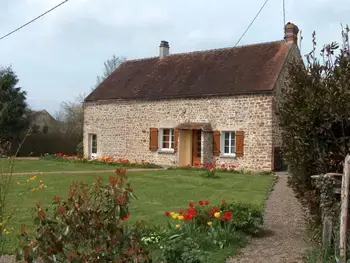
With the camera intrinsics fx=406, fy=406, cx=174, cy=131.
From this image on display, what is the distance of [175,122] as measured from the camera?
20750 mm

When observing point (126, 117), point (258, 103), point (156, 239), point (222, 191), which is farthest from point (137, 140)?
point (156, 239)

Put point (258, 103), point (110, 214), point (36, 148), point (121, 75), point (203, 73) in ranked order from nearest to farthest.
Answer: point (110, 214) → point (258, 103) → point (203, 73) → point (121, 75) → point (36, 148)

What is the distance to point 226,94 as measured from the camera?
18938 mm

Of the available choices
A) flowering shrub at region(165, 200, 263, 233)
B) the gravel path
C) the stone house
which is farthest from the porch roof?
flowering shrub at region(165, 200, 263, 233)

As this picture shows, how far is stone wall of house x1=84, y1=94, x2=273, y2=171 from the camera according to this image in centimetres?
1808

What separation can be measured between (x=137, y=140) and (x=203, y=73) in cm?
510

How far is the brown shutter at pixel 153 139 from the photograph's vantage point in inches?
838

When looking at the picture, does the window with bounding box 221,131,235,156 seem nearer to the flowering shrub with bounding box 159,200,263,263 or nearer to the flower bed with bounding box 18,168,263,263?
the flowering shrub with bounding box 159,200,263,263

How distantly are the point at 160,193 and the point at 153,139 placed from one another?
10622 mm

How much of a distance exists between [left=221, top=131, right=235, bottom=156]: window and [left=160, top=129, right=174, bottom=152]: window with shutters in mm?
2977

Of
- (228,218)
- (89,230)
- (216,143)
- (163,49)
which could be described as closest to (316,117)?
(228,218)

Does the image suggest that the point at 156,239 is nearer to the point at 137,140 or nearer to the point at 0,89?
the point at 137,140

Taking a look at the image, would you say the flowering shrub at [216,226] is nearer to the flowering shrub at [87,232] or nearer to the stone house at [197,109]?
the flowering shrub at [87,232]

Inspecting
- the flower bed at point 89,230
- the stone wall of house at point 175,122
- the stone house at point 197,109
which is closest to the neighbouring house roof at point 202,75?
the stone house at point 197,109
